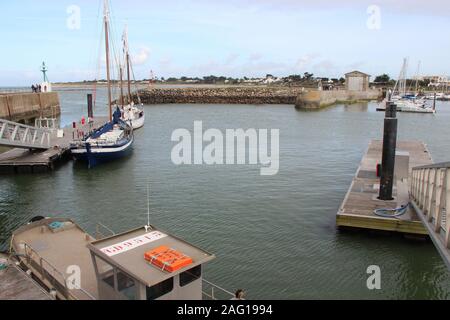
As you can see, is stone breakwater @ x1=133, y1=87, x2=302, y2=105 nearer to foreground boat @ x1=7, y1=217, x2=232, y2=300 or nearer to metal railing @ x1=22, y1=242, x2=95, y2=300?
metal railing @ x1=22, y1=242, x2=95, y2=300

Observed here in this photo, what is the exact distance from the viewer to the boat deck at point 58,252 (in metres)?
12.4

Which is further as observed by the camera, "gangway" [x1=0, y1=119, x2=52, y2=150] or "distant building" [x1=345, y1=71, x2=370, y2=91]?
"distant building" [x1=345, y1=71, x2=370, y2=91]

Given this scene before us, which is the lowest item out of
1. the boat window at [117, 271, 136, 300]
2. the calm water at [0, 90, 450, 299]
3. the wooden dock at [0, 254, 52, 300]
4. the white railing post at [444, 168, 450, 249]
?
the calm water at [0, 90, 450, 299]

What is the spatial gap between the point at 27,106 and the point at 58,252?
2494 inches

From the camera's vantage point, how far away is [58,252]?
1467 cm

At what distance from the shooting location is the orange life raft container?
29.8 ft

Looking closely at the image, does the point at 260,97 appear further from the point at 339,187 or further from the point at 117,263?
the point at 117,263

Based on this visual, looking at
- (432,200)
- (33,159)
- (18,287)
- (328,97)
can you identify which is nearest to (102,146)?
(33,159)

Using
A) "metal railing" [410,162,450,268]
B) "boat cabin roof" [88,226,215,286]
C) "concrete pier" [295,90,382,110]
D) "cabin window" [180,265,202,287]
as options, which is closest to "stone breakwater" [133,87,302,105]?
"concrete pier" [295,90,382,110]

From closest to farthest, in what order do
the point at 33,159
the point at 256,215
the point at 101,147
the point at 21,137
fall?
the point at 256,215 → the point at 21,137 → the point at 33,159 → the point at 101,147

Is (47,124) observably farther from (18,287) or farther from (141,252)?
(141,252)

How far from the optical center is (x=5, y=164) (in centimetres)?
3397

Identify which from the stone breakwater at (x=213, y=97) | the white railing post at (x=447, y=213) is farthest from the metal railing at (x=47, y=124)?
the stone breakwater at (x=213, y=97)

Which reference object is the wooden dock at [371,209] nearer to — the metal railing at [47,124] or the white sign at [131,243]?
the white sign at [131,243]
